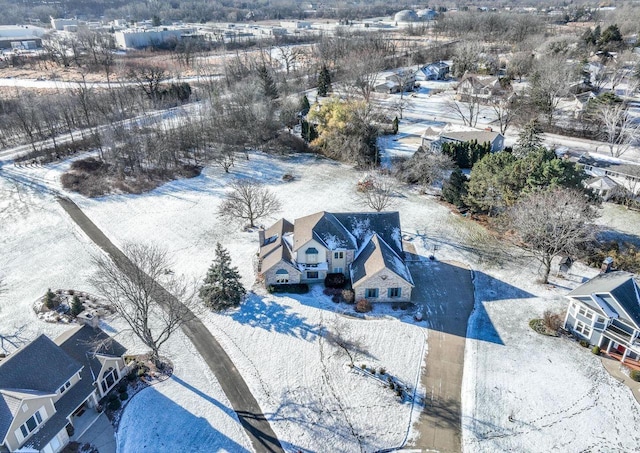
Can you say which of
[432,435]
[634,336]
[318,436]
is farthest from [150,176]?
[634,336]

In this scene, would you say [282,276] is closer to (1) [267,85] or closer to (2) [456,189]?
(2) [456,189]

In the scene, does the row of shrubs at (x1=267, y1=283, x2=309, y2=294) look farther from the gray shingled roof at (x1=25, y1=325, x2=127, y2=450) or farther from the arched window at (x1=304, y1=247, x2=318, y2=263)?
the gray shingled roof at (x1=25, y1=325, x2=127, y2=450)

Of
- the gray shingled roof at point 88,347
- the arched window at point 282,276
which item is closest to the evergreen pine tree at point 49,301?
the gray shingled roof at point 88,347

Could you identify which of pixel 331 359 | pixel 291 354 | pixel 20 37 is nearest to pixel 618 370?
pixel 331 359

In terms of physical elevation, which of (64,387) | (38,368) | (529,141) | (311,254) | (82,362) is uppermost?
(529,141)

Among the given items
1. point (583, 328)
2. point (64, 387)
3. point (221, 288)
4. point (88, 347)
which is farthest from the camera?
Result: point (221, 288)

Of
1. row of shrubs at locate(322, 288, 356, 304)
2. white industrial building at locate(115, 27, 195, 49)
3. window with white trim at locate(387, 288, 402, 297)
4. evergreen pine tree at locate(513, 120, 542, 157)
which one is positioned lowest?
row of shrubs at locate(322, 288, 356, 304)

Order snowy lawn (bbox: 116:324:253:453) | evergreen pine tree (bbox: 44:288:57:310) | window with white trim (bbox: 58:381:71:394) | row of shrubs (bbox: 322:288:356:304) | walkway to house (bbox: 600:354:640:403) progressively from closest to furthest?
snowy lawn (bbox: 116:324:253:453) < window with white trim (bbox: 58:381:71:394) < walkway to house (bbox: 600:354:640:403) < evergreen pine tree (bbox: 44:288:57:310) < row of shrubs (bbox: 322:288:356:304)

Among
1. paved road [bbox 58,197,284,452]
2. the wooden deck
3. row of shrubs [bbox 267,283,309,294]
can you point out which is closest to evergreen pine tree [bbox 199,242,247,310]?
paved road [bbox 58,197,284,452]
